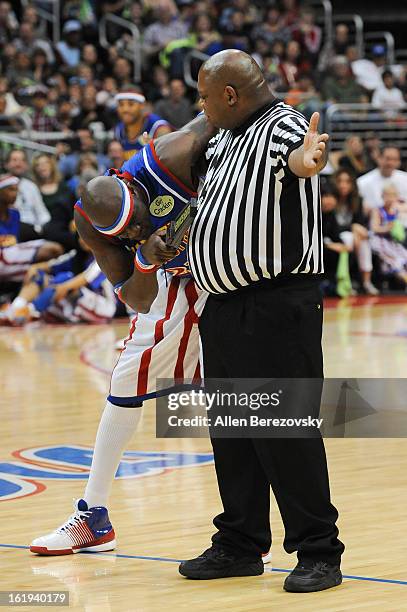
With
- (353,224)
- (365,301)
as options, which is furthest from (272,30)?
(365,301)

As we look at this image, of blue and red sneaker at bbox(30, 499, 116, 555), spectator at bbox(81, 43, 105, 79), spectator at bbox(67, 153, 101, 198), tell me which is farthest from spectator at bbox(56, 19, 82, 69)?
blue and red sneaker at bbox(30, 499, 116, 555)

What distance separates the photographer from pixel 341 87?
68.6 feet

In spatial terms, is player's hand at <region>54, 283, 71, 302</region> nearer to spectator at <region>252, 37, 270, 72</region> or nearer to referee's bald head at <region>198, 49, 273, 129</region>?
spectator at <region>252, 37, 270, 72</region>

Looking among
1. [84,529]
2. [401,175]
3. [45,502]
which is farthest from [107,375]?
[401,175]

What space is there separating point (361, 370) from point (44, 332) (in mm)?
4180

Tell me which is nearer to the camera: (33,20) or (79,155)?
(79,155)

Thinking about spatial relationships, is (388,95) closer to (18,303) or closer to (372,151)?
(372,151)

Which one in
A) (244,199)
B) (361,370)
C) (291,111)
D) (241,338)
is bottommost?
(361,370)

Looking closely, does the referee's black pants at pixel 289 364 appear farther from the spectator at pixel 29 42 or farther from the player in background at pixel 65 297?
the spectator at pixel 29 42

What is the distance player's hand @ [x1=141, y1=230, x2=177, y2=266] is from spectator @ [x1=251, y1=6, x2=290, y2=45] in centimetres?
1789

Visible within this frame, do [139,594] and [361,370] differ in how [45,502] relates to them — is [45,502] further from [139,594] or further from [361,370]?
[361,370]

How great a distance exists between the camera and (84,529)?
16.5 feet

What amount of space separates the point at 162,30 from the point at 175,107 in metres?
3.14

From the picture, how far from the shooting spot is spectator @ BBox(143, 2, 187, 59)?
20750 mm
